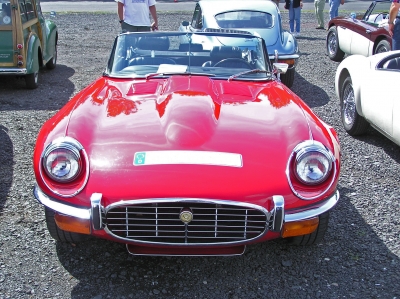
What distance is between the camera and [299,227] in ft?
9.66

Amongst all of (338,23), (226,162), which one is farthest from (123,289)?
A: (338,23)

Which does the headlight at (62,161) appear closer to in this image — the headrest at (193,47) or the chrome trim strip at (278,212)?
the chrome trim strip at (278,212)

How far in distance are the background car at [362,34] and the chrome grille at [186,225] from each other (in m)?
6.50

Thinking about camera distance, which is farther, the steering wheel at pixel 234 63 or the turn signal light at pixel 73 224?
the steering wheel at pixel 234 63

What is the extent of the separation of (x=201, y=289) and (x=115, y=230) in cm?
63

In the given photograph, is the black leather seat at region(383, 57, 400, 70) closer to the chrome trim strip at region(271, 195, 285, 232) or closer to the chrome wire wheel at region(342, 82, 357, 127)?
the chrome wire wheel at region(342, 82, 357, 127)

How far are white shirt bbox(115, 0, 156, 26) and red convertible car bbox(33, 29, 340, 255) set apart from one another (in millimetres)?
4382

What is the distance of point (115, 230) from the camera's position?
283cm

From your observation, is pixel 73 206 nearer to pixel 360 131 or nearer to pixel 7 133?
pixel 7 133

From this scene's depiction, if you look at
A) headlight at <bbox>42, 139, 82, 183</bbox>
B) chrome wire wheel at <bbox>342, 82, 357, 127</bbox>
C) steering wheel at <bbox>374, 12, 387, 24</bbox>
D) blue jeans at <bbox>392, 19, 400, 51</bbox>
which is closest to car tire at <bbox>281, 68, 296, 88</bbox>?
blue jeans at <bbox>392, 19, 400, 51</bbox>

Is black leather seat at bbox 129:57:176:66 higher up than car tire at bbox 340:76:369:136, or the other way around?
black leather seat at bbox 129:57:176:66

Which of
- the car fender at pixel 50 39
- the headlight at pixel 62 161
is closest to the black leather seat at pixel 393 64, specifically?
the headlight at pixel 62 161

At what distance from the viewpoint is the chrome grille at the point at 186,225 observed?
9.06 feet

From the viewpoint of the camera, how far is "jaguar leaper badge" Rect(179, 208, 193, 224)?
275 cm
